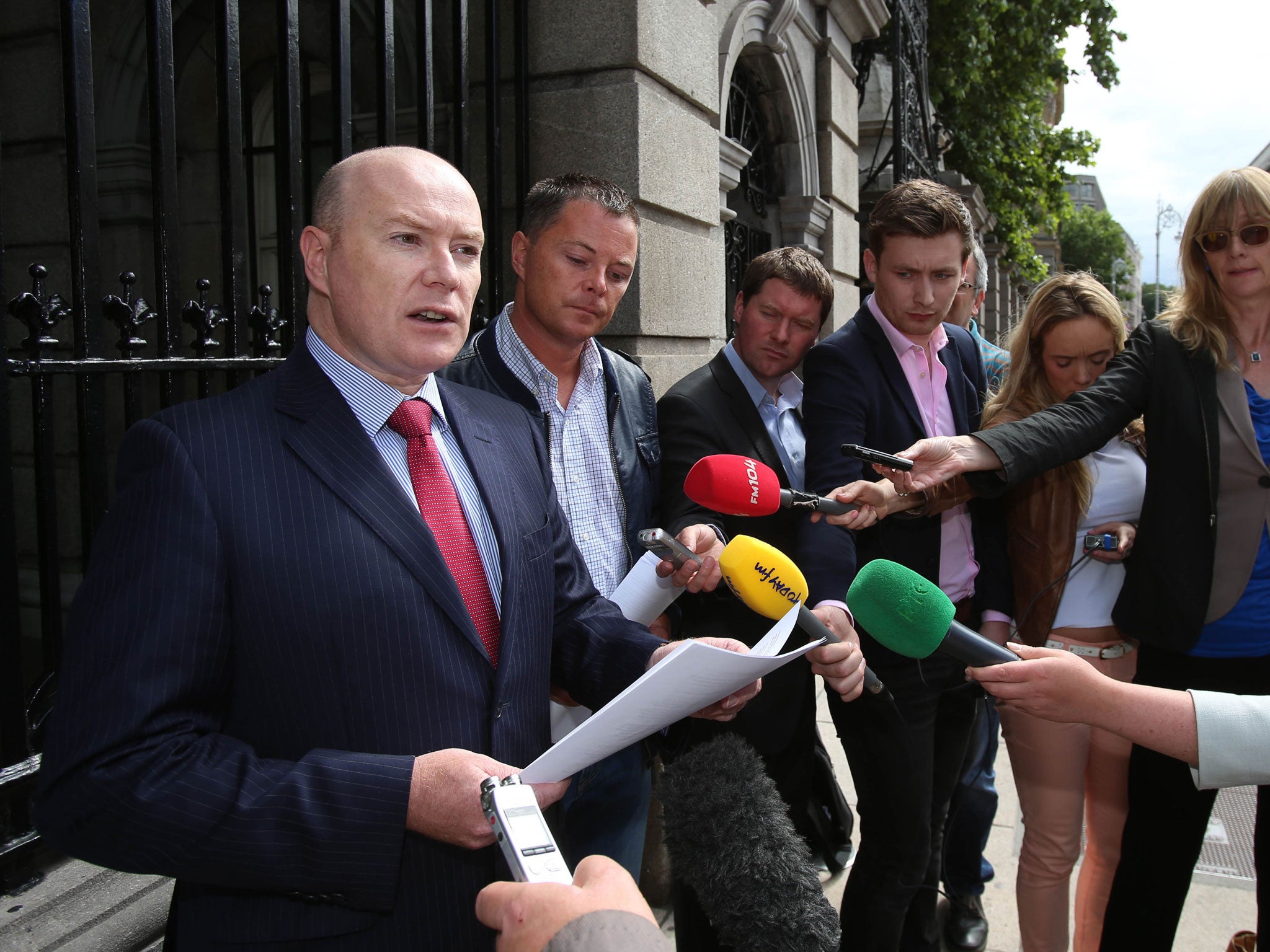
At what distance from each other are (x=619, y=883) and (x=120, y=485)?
100cm

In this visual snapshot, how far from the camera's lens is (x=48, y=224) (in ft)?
17.8

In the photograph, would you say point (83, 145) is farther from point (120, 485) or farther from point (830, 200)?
point (830, 200)

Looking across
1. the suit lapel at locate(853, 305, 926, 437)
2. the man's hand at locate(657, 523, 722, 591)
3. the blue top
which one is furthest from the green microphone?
the blue top

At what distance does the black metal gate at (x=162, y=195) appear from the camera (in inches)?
87.0

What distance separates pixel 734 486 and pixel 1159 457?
1401mm

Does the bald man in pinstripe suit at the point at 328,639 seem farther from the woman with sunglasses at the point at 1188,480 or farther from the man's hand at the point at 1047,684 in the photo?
the woman with sunglasses at the point at 1188,480

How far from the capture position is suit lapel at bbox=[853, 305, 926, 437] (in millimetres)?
2814

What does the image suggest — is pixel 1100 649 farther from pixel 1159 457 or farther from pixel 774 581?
pixel 774 581

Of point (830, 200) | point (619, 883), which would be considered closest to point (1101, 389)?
point (619, 883)

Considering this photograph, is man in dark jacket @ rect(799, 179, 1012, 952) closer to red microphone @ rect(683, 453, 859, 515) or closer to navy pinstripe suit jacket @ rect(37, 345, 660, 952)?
red microphone @ rect(683, 453, 859, 515)

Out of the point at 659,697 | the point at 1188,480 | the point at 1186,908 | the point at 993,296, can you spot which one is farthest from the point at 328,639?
the point at 993,296

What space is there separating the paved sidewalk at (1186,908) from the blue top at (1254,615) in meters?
1.29

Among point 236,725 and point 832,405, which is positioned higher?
point 832,405

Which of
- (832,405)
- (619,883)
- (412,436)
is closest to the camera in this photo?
(619,883)
